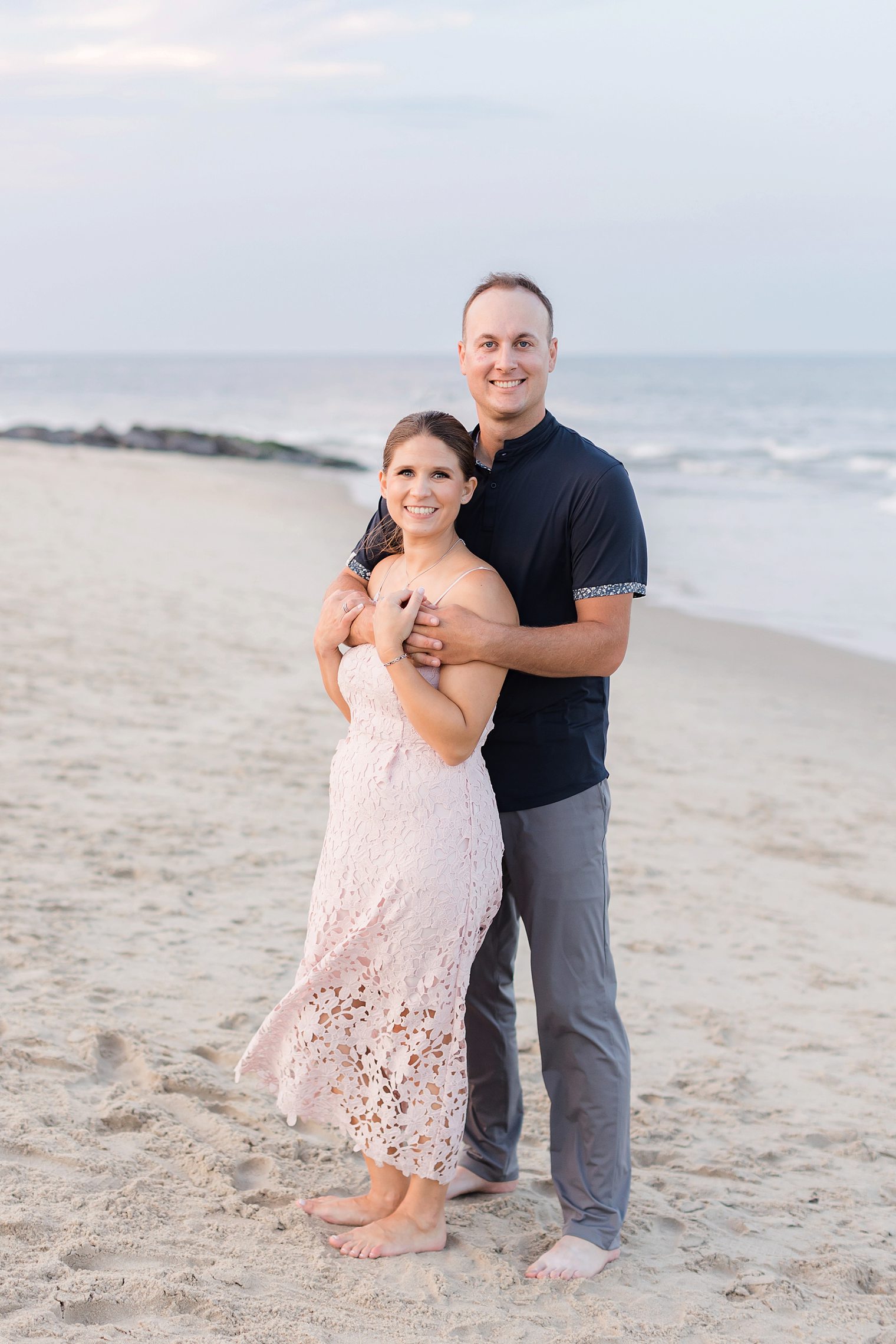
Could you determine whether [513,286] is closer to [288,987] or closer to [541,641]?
[541,641]

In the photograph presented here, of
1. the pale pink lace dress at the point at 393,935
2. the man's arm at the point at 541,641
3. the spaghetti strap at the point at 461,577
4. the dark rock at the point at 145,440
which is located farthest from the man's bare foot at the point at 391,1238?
the dark rock at the point at 145,440

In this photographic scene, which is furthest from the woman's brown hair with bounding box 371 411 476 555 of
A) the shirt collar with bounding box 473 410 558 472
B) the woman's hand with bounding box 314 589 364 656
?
the woman's hand with bounding box 314 589 364 656

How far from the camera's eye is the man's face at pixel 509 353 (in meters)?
2.82

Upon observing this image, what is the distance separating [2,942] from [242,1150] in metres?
1.47

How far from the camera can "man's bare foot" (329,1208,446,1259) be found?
2.80 meters

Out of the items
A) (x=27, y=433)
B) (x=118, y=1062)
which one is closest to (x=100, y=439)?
(x=27, y=433)

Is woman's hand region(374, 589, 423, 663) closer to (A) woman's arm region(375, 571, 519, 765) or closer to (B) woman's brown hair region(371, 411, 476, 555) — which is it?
(A) woman's arm region(375, 571, 519, 765)

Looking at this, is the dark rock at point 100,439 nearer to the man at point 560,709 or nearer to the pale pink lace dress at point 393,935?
the man at point 560,709

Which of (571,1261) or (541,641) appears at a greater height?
(541,641)

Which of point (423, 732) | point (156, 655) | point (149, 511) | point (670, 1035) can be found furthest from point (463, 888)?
point (149, 511)

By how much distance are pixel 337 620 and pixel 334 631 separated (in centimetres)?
3

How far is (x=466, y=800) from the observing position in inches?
108

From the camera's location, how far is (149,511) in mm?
17359

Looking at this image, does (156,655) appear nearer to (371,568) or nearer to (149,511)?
(371,568)
